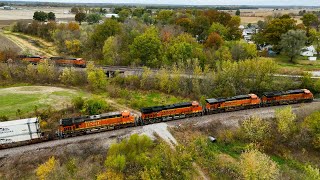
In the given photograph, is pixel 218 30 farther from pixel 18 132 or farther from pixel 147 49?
pixel 18 132

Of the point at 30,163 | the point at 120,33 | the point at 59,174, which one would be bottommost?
the point at 30,163

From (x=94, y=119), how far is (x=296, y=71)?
53.1m

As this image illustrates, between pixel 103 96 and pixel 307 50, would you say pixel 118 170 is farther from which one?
pixel 307 50

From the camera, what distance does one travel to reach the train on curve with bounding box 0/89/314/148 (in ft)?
126

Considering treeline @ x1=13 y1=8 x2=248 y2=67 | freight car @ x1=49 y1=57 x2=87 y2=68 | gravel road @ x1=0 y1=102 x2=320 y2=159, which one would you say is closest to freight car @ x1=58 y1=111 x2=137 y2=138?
gravel road @ x1=0 y1=102 x2=320 y2=159

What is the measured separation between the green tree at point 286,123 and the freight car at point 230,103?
775 cm

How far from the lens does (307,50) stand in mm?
88562

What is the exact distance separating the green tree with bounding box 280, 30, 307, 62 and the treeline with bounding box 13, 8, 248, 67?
37.5ft

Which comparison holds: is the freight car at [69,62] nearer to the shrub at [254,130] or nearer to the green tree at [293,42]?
the shrub at [254,130]

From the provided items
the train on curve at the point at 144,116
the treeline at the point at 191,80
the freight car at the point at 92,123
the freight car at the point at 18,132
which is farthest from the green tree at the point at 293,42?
the freight car at the point at 18,132

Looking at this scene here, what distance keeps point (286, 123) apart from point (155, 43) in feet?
141

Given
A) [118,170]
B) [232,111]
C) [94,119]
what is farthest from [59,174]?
[232,111]

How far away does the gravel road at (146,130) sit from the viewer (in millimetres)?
38281

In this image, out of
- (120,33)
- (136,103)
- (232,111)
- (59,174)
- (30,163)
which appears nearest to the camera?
(59,174)
